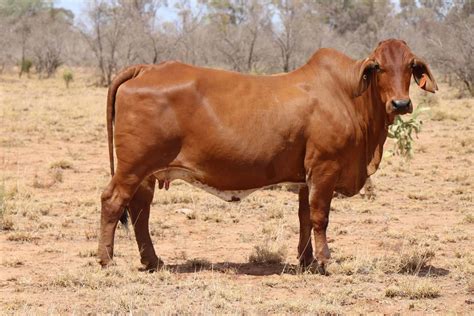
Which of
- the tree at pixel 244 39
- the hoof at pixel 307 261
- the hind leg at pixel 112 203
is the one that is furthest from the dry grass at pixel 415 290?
the tree at pixel 244 39

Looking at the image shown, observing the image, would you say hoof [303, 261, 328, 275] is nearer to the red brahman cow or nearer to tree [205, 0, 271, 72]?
the red brahman cow

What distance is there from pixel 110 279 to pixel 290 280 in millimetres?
1507

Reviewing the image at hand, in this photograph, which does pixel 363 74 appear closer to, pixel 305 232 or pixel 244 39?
pixel 305 232

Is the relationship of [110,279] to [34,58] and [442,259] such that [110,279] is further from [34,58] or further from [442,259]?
[34,58]

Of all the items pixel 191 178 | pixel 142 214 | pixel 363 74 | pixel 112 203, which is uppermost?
pixel 363 74

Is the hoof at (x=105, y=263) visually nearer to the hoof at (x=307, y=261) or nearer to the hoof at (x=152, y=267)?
the hoof at (x=152, y=267)

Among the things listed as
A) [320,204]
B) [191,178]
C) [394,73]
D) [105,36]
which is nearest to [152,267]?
[191,178]

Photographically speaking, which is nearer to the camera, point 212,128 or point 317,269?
point 212,128

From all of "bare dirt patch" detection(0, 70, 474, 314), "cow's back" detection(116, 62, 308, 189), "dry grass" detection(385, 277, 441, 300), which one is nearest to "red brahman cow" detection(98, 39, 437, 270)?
"cow's back" detection(116, 62, 308, 189)

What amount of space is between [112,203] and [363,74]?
2.44 m

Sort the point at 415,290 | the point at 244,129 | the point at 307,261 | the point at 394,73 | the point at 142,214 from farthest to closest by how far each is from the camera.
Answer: the point at 307,261 → the point at 142,214 → the point at 244,129 → the point at 394,73 → the point at 415,290

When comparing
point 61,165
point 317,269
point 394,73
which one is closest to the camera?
point 394,73

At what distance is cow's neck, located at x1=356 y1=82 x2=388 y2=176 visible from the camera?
7.26 m

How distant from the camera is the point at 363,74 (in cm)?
703
